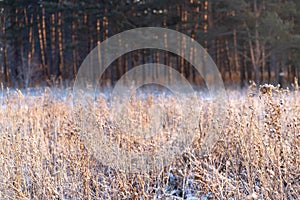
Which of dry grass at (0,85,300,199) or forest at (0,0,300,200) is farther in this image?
forest at (0,0,300,200)

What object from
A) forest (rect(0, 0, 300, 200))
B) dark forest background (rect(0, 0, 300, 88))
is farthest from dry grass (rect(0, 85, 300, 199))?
dark forest background (rect(0, 0, 300, 88))

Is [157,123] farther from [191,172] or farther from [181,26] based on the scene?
[181,26]

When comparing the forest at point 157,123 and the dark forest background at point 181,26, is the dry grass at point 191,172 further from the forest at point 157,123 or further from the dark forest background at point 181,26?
the dark forest background at point 181,26

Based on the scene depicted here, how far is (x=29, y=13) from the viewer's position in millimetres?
23844

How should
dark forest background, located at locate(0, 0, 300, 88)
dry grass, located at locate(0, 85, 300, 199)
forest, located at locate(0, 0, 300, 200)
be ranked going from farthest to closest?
dark forest background, located at locate(0, 0, 300, 88) → forest, located at locate(0, 0, 300, 200) → dry grass, located at locate(0, 85, 300, 199)

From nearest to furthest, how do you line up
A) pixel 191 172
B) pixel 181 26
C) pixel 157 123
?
pixel 191 172 < pixel 157 123 < pixel 181 26

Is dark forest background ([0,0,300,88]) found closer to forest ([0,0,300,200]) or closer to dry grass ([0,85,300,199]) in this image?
forest ([0,0,300,200])

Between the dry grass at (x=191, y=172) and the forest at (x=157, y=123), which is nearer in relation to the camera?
the dry grass at (x=191, y=172)

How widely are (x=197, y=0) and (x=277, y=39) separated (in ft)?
18.9

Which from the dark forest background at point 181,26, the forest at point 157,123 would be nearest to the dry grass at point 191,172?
the forest at point 157,123

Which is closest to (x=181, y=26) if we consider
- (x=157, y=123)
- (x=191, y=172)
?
(x=157, y=123)

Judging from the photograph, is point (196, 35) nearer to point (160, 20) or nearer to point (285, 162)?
point (160, 20)

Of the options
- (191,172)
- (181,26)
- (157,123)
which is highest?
(181,26)

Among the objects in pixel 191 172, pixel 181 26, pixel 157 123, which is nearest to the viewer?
pixel 191 172
